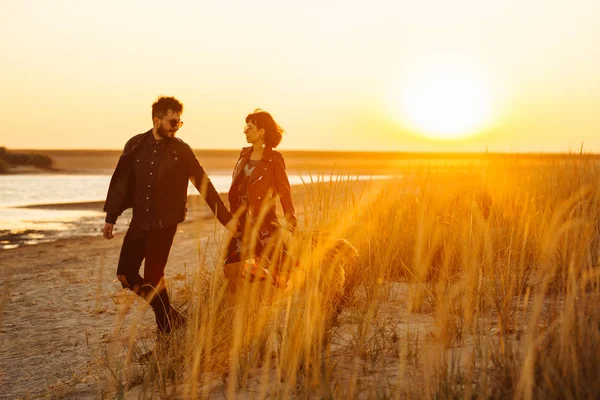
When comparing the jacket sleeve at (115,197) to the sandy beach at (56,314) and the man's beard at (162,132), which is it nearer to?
the man's beard at (162,132)

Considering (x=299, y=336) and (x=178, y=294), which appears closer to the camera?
(x=299, y=336)

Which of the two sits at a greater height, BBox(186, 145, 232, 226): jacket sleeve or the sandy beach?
BBox(186, 145, 232, 226): jacket sleeve

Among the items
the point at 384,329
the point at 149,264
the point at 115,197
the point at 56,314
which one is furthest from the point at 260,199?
the point at 56,314

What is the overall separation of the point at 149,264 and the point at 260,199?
97 centimetres

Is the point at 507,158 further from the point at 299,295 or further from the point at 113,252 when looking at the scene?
the point at 299,295

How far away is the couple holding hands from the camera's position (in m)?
4.54

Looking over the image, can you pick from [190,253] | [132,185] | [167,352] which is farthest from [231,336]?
[190,253]

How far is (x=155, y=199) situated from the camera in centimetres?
454

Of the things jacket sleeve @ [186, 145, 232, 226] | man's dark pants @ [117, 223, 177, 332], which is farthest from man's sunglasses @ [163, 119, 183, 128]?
man's dark pants @ [117, 223, 177, 332]

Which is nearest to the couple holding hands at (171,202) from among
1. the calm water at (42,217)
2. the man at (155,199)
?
the man at (155,199)

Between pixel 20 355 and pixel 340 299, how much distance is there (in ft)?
8.38

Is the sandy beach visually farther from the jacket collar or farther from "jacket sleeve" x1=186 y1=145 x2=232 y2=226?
the jacket collar

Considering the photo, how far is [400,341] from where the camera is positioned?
3703 millimetres

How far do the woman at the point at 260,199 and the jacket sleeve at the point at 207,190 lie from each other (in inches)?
6.7
